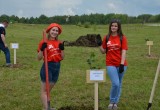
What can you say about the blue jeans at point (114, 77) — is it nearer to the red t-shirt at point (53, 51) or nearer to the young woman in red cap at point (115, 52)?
the young woman in red cap at point (115, 52)

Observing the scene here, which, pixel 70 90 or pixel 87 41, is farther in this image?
pixel 87 41

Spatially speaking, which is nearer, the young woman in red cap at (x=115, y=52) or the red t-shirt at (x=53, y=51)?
the red t-shirt at (x=53, y=51)

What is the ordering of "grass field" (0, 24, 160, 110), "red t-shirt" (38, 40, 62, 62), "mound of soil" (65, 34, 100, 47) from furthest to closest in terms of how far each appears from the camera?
1. "mound of soil" (65, 34, 100, 47)
2. "grass field" (0, 24, 160, 110)
3. "red t-shirt" (38, 40, 62, 62)

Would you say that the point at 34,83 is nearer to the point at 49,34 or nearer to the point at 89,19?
the point at 49,34

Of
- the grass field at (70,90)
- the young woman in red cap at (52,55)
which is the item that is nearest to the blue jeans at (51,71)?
the young woman in red cap at (52,55)

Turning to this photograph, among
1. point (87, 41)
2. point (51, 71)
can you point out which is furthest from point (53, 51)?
point (87, 41)

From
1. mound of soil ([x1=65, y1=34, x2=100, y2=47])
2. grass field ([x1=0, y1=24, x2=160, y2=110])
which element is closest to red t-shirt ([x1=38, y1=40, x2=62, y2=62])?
grass field ([x1=0, y1=24, x2=160, y2=110])

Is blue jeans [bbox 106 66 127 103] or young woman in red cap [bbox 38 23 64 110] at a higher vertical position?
young woman in red cap [bbox 38 23 64 110]

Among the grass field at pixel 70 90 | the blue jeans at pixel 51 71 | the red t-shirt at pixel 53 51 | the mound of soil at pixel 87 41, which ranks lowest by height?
the grass field at pixel 70 90

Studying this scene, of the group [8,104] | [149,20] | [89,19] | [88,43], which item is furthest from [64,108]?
[149,20]

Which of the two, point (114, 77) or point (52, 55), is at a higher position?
point (52, 55)

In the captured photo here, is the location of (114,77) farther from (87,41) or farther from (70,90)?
(87,41)

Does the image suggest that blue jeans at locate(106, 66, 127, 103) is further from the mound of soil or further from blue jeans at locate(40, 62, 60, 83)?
the mound of soil

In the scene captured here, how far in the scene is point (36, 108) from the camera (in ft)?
28.4
